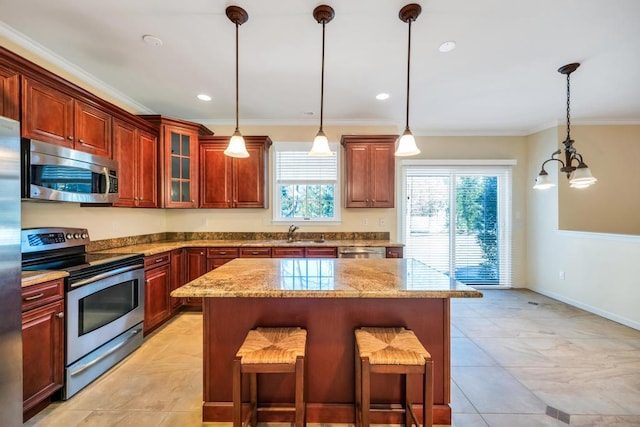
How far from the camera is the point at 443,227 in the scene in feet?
15.9

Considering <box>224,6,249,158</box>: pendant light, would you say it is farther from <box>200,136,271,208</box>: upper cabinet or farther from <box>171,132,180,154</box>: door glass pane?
<box>171,132,180,154</box>: door glass pane

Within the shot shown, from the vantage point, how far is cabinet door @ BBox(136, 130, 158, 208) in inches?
130

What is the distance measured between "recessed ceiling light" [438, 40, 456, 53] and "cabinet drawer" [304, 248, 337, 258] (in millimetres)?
2512

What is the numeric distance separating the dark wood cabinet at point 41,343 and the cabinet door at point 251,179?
2329 mm

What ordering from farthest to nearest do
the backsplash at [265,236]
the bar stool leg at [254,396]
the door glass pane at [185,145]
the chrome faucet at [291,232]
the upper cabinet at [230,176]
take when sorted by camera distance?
1. the backsplash at [265,236]
2. the chrome faucet at [291,232]
3. the upper cabinet at [230,176]
4. the door glass pane at [185,145]
5. the bar stool leg at [254,396]

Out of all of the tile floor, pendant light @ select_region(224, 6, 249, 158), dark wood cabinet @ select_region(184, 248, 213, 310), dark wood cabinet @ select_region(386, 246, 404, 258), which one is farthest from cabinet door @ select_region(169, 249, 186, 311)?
dark wood cabinet @ select_region(386, 246, 404, 258)

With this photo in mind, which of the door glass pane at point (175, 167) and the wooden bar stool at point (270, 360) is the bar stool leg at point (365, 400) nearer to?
the wooden bar stool at point (270, 360)

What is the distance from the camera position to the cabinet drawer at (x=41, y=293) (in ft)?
5.56

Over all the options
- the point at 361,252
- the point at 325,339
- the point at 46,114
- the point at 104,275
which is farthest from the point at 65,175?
the point at 361,252

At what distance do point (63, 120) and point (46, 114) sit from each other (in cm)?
15

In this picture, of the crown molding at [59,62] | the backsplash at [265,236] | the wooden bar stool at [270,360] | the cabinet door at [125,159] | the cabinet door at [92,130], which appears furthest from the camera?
the backsplash at [265,236]

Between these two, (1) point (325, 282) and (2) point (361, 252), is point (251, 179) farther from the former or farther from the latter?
(1) point (325, 282)

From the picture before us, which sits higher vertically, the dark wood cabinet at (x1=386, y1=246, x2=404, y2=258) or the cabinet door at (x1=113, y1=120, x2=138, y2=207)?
the cabinet door at (x1=113, y1=120, x2=138, y2=207)

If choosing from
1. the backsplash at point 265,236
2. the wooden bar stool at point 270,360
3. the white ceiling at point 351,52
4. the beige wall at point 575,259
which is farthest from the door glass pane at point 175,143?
the beige wall at point 575,259
